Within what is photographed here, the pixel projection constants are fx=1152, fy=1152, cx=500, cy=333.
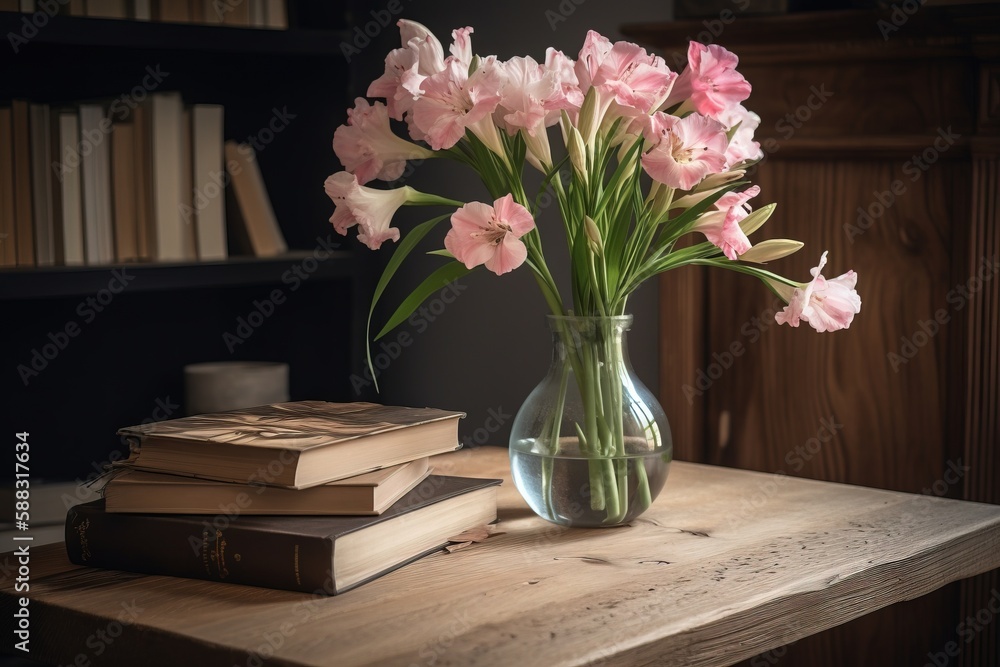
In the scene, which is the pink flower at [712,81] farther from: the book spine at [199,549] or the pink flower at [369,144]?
the book spine at [199,549]

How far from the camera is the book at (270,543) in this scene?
947 millimetres

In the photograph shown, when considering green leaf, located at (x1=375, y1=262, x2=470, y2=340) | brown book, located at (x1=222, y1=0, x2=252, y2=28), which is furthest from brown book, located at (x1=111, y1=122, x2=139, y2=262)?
green leaf, located at (x1=375, y1=262, x2=470, y2=340)


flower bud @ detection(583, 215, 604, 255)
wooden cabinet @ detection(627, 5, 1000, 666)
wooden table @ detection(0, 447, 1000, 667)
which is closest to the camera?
wooden table @ detection(0, 447, 1000, 667)

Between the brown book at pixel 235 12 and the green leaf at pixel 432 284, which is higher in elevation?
the brown book at pixel 235 12

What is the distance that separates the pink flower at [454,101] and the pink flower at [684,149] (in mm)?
147

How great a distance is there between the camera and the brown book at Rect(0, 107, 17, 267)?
1785 mm

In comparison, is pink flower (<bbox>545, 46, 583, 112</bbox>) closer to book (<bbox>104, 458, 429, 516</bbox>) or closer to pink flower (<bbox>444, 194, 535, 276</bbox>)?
pink flower (<bbox>444, 194, 535, 276</bbox>)

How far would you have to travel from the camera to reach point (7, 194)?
179 centimetres

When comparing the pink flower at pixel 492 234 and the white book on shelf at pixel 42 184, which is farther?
the white book on shelf at pixel 42 184

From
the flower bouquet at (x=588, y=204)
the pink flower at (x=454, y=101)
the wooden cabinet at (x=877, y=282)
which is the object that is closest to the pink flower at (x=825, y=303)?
the flower bouquet at (x=588, y=204)

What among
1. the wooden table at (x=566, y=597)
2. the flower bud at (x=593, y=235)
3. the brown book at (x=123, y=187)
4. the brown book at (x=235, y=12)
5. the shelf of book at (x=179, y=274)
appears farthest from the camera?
the brown book at (x=235, y=12)

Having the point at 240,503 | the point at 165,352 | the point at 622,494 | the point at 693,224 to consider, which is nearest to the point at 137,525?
the point at 240,503

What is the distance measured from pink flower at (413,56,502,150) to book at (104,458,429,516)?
0.31 meters

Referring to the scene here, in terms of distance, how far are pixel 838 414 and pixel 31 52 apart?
1500mm
